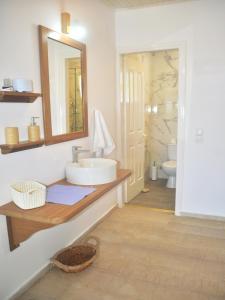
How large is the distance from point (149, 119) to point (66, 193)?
3.24 metres

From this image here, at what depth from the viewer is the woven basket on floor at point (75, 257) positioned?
2159 millimetres

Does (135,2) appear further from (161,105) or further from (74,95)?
(161,105)

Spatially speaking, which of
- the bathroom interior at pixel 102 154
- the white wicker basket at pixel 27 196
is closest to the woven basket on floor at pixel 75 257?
the bathroom interior at pixel 102 154

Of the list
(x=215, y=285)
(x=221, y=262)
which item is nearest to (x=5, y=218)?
(x=215, y=285)

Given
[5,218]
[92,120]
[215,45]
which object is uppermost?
[215,45]

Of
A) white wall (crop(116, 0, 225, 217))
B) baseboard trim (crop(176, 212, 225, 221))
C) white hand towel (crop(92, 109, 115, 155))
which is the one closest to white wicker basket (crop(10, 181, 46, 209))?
white hand towel (crop(92, 109, 115, 155))

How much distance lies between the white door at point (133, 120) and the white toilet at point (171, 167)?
424 millimetres

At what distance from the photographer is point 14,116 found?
1.80 m

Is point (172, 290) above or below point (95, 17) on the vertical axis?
below

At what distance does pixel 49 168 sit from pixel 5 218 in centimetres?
54

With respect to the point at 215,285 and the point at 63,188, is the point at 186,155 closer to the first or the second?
the point at 215,285

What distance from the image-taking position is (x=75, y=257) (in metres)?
2.36

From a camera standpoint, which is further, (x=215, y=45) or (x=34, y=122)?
(x=215, y=45)

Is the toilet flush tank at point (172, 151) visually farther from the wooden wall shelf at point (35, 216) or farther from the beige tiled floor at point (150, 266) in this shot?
the wooden wall shelf at point (35, 216)
